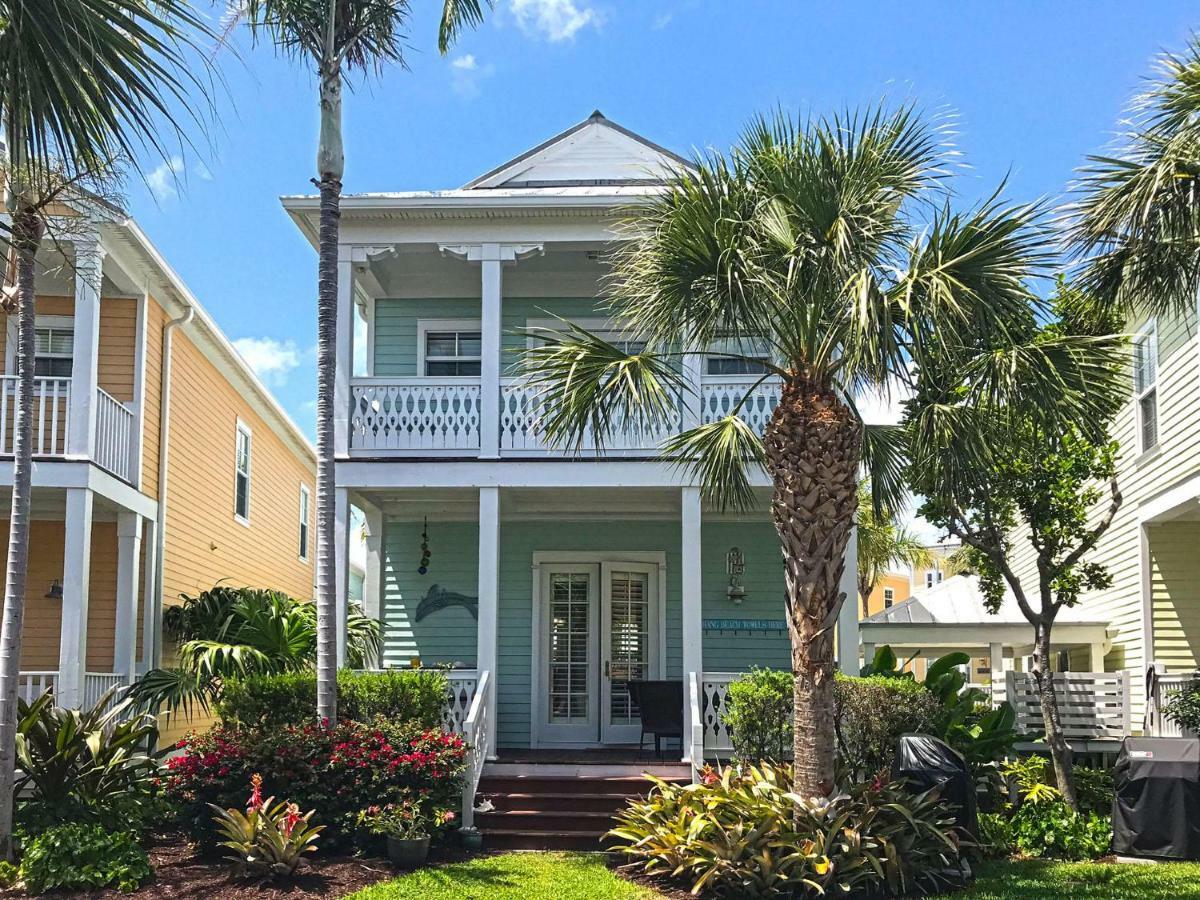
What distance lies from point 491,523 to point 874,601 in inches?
1583

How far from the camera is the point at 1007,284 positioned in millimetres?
8984

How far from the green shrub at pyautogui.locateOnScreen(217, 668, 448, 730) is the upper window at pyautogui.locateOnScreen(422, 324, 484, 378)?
5.31m

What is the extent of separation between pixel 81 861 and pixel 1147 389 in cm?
1354

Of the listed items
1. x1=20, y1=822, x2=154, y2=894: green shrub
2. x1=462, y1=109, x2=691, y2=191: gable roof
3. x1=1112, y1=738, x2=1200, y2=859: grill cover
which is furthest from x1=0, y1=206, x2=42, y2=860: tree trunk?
x1=1112, y1=738, x2=1200, y2=859: grill cover

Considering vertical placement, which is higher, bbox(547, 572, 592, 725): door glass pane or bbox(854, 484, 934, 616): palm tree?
bbox(854, 484, 934, 616): palm tree

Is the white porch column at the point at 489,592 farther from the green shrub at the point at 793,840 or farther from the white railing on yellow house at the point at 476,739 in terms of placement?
the green shrub at the point at 793,840

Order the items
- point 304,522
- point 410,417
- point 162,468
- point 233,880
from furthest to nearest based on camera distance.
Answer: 1. point 304,522
2. point 162,468
3. point 410,417
4. point 233,880

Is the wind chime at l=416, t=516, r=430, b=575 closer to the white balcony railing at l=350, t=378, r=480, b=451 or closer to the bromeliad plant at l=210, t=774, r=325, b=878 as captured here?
the white balcony railing at l=350, t=378, r=480, b=451

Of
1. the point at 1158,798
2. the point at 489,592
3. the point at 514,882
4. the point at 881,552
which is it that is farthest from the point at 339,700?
the point at 881,552

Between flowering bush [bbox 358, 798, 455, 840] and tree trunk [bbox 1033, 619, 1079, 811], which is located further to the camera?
tree trunk [bbox 1033, 619, 1079, 811]

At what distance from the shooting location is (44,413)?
13.4 metres

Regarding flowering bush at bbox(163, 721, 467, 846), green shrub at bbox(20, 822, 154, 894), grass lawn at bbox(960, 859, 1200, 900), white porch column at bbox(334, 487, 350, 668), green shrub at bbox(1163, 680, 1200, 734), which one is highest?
white porch column at bbox(334, 487, 350, 668)

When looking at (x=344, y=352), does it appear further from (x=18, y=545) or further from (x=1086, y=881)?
(x=1086, y=881)

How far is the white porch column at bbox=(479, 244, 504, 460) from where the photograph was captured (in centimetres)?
1347
